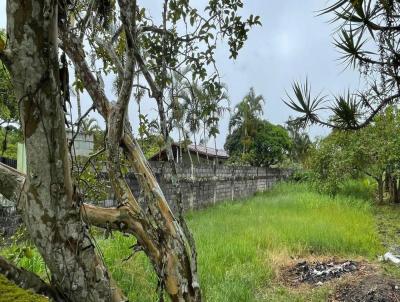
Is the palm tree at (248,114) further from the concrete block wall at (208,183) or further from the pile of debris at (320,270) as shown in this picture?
the pile of debris at (320,270)

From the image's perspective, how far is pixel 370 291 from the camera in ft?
14.4

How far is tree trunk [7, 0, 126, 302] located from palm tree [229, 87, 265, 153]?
80.8 ft

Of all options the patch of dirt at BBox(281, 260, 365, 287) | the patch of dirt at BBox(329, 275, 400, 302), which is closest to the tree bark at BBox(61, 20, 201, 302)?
the patch of dirt at BBox(329, 275, 400, 302)

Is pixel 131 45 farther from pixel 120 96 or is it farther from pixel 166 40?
pixel 166 40

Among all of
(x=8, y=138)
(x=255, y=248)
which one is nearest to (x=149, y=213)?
(x=255, y=248)

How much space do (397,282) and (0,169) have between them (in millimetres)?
4512

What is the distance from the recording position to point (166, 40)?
2.70m

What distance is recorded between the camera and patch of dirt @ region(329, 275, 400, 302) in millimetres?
4262

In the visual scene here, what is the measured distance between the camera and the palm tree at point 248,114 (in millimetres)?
26188

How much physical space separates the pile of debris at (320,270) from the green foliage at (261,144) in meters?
19.9

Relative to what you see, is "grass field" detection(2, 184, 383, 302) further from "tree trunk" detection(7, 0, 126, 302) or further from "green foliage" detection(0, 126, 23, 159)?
"tree trunk" detection(7, 0, 126, 302)

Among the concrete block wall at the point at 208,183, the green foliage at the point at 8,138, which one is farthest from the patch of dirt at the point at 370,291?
the concrete block wall at the point at 208,183

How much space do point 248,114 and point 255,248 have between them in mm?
20711

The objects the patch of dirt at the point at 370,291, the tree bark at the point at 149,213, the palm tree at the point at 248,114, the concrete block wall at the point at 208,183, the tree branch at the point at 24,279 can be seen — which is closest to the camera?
the tree branch at the point at 24,279
